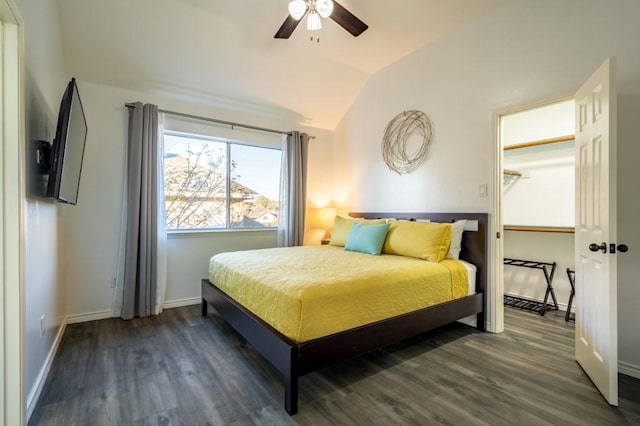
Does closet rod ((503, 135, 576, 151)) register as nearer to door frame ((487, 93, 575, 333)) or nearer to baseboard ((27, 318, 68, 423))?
door frame ((487, 93, 575, 333))

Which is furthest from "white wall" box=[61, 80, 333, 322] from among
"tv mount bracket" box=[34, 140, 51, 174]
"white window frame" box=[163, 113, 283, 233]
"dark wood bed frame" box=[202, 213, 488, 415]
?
"tv mount bracket" box=[34, 140, 51, 174]

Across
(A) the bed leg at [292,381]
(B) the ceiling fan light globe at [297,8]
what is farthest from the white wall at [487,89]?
(A) the bed leg at [292,381]

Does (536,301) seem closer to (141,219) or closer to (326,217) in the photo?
(326,217)

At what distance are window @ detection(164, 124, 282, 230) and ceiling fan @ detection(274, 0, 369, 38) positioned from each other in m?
1.89

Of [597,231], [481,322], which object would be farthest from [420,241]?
[597,231]

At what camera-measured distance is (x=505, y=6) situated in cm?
279

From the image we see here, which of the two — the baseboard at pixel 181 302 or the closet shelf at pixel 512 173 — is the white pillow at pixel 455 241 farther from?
the baseboard at pixel 181 302

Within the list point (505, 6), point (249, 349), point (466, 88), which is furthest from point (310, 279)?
point (505, 6)

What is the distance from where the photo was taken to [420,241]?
2.91 meters

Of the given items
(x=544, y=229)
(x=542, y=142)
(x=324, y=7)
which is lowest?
(x=544, y=229)

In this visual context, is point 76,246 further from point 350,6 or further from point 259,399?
point 350,6

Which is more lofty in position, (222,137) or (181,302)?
(222,137)

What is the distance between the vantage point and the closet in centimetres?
348

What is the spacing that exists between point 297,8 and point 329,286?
6.57ft
